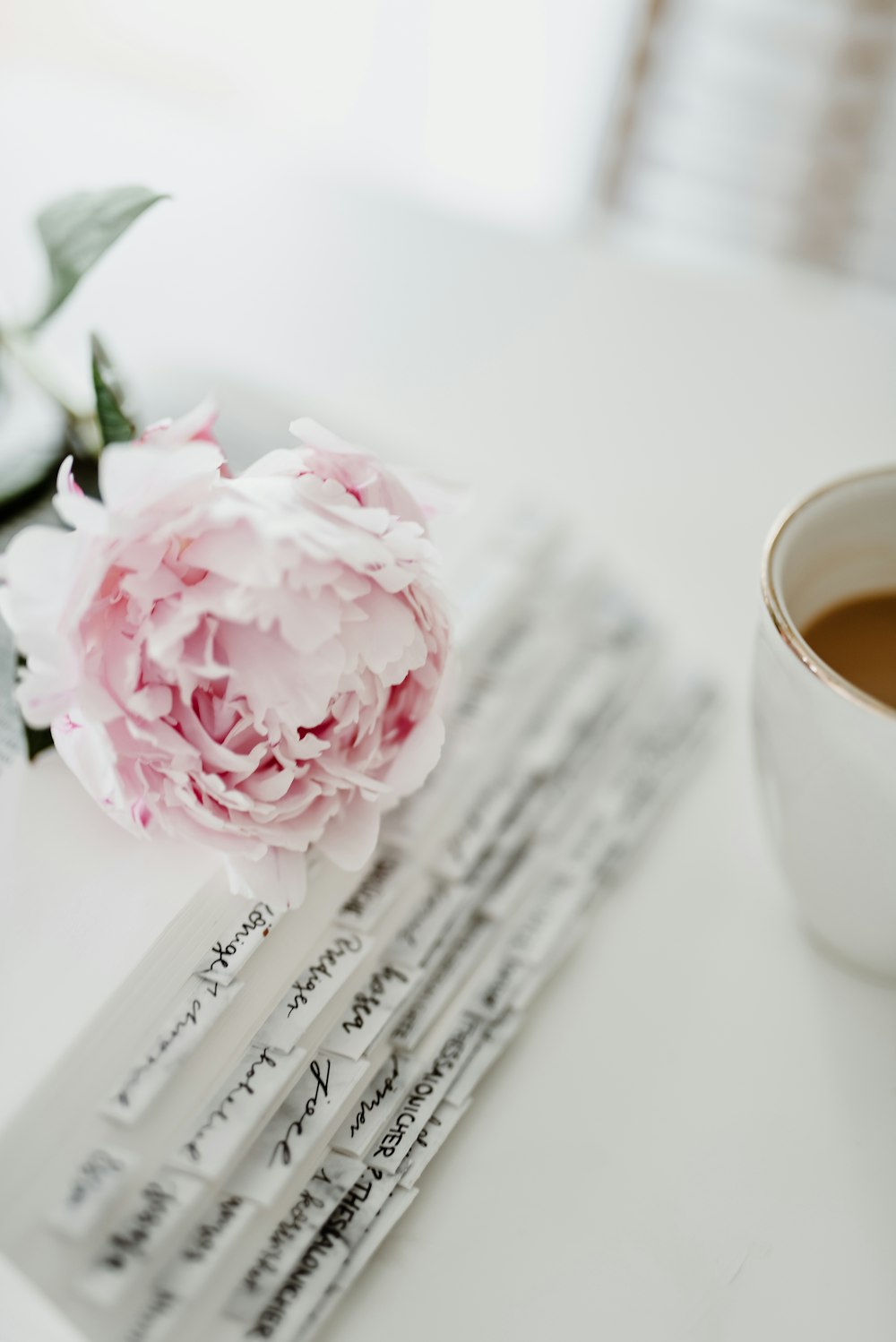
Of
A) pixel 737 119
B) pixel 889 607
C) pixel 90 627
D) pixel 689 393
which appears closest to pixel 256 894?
pixel 90 627

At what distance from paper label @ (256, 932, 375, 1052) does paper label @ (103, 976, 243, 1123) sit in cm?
1

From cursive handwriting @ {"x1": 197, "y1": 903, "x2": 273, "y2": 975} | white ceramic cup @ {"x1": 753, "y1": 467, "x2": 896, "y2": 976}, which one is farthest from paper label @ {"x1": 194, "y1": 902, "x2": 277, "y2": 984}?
white ceramic cup @ {"x1": 753, "y1": 467, "x2": 896, "y2": 976}

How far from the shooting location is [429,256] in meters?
0.54

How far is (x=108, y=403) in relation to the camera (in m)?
0.30

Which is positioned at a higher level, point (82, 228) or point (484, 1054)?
point (82, 228)

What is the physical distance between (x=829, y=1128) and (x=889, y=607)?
0.13 meters

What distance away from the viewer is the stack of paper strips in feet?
0.75

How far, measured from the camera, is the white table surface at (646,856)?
0.84ft

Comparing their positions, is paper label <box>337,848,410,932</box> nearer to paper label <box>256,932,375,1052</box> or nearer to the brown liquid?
paper label <box>256,932,375,1052</box>

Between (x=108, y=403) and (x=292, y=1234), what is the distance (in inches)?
7.8

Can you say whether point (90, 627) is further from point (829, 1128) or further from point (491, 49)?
point (491, 49)

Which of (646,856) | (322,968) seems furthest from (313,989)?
(646,856)

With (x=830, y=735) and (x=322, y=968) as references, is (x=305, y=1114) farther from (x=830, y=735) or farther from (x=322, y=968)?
(x=830, y=735)

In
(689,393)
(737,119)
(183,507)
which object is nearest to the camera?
(183,507)
